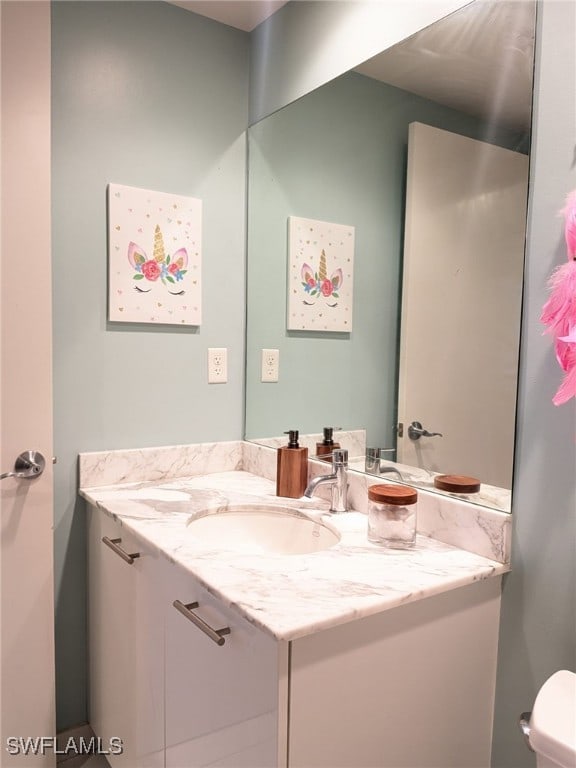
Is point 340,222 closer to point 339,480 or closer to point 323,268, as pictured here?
point 323,268

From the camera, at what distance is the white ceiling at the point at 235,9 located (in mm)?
1797

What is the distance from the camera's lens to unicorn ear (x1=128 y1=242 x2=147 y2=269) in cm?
174

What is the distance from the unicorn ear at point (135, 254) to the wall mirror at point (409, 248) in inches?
16.2

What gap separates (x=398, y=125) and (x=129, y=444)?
1.23 m

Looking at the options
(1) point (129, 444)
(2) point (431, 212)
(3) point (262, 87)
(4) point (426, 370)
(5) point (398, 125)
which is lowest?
(1) point (129, 444)

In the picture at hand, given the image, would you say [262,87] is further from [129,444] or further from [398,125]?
[129,444]

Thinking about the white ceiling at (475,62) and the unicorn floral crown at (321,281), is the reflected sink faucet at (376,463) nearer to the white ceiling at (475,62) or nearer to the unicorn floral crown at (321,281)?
the unicorn floral crown at (321,281)

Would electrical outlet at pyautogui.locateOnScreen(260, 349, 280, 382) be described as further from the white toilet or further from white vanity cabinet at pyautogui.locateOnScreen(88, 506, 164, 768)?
the white toilet

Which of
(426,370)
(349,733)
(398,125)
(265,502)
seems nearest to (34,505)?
(265,502)

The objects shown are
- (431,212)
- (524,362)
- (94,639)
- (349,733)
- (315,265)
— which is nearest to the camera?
(349,733)

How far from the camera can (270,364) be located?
1970mm

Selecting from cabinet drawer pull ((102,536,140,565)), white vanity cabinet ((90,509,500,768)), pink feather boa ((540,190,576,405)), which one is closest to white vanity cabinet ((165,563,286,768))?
white vanity cabinet ((90,509,500,768))

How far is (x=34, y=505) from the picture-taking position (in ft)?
4.96

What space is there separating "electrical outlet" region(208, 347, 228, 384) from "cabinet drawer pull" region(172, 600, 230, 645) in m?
0.91
